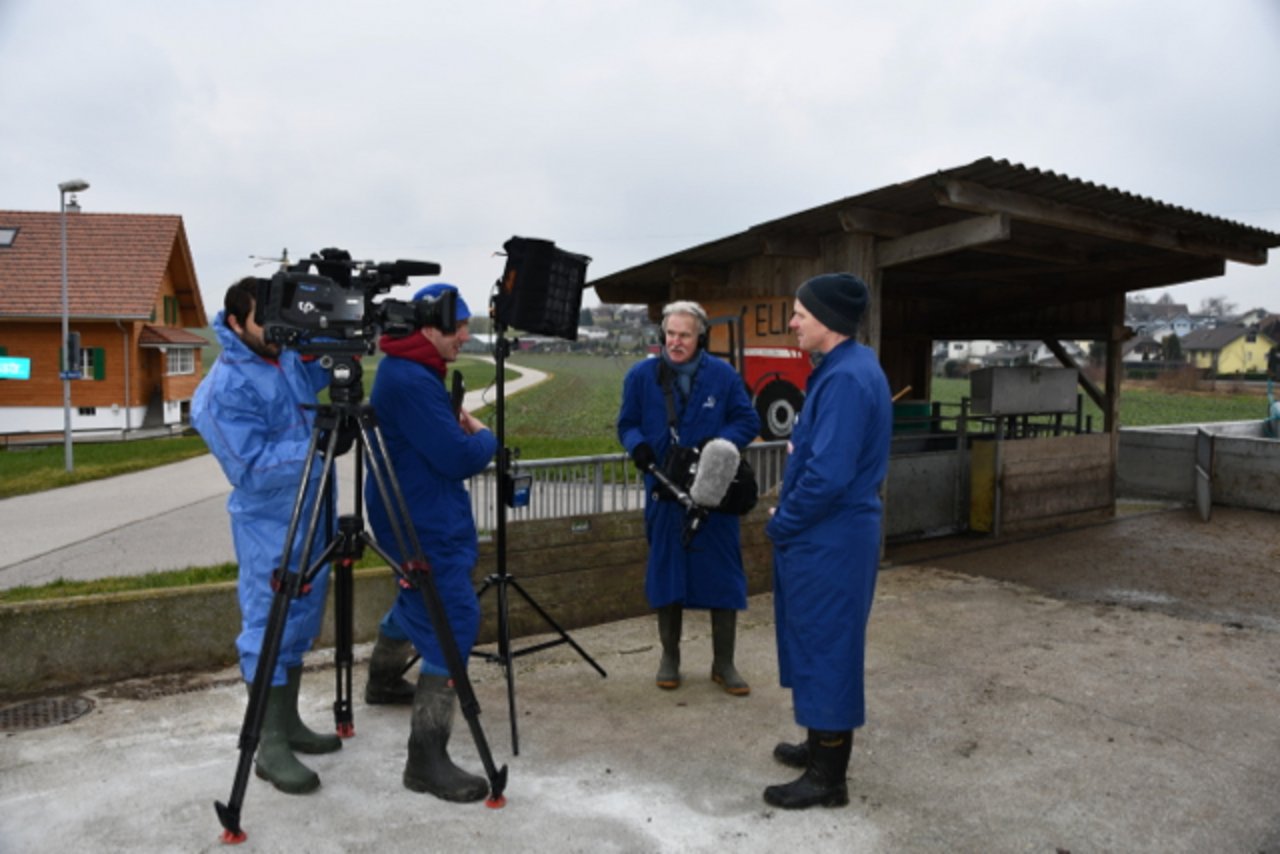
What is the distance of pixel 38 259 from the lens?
2475cm

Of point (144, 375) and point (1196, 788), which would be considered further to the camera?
point (144, 375)

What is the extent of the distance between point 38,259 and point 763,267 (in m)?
24.4

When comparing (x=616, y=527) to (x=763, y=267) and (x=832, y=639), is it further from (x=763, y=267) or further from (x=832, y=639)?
(x=763, y=267)

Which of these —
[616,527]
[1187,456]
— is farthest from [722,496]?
[1187,456]

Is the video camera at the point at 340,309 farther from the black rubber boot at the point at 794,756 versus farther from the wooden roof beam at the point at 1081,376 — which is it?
the wooden roof beam at the point at 1081,376

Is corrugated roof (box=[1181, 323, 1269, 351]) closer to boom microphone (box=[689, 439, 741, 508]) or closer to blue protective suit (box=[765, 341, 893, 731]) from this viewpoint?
boom microphone (box=[689, 439, 741, 508])

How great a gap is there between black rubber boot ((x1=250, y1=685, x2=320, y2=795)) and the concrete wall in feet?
4.29

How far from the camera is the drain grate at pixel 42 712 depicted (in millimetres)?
3805

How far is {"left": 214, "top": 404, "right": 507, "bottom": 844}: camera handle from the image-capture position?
2840 millimetres

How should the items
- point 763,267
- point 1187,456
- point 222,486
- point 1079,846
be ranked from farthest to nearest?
point 222,486 → point 1187,456 → point 763,267 → point 1079,846

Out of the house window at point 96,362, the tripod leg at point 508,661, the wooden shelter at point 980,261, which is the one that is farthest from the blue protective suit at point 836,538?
the house window at point 96,362

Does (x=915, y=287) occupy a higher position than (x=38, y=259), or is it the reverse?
(x=38, y=259)

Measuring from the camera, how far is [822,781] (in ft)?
10.5

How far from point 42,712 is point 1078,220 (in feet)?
22.0
